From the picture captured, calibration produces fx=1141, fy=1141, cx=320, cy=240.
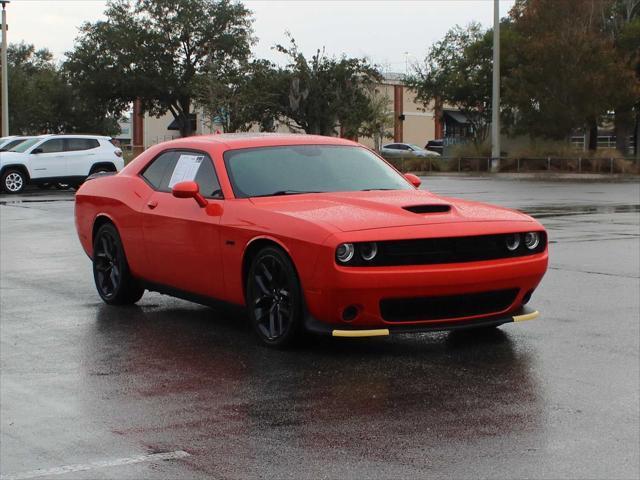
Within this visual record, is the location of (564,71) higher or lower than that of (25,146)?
higher

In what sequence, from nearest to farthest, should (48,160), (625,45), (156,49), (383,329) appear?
(383,329)
(48,160)
(625,45)
(156,49)

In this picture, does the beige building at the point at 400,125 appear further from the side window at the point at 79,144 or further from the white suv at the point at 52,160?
the white suv at the point at 52,160

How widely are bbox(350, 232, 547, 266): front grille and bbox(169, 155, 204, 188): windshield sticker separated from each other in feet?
7.11

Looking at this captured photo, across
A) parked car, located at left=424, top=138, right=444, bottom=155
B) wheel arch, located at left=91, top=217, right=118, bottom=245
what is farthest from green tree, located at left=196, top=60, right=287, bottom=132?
wheel arch, located at left=91, top=217, right=118, bottom=245

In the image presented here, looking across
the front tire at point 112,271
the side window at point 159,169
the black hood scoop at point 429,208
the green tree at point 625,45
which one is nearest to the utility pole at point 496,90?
the green tree at point 625,45

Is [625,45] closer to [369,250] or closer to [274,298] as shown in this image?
[274,298]

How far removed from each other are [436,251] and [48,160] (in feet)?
85.2

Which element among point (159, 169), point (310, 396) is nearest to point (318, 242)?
point (310, 396)

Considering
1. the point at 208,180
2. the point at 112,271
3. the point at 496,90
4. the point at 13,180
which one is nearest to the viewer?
the point at 208,180

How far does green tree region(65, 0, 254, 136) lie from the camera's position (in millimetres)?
80125

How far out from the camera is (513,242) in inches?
301

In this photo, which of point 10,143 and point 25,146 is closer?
point 25,146

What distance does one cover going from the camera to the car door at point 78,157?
31.9m

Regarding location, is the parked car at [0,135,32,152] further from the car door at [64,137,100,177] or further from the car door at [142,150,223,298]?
the car door at [142,150,223,298]
